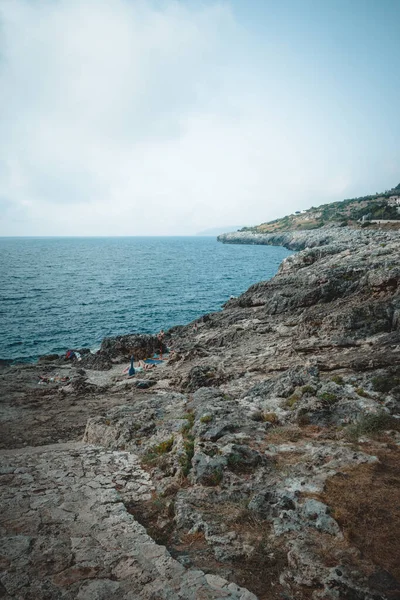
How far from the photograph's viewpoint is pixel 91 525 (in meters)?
6.94

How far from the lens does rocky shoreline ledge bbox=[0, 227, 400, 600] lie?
5371 millimetres

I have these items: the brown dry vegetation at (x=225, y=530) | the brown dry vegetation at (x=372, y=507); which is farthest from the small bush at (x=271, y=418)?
the brown dry vegetation at (x=225, y=530)

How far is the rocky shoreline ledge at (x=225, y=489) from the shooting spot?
5371 millimetres

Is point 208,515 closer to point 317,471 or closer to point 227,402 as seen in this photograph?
point 317,471

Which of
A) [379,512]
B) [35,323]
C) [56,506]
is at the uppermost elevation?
[379,512]

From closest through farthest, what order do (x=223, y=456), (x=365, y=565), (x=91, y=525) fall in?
(x=365, y=565)
(x=91, y=525)
(x=223, y=456)

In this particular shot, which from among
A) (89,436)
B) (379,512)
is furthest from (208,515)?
(89,436)

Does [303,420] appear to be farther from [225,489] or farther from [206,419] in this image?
[225,489]

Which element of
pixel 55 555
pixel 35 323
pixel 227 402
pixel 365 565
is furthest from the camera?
pixel 35 323

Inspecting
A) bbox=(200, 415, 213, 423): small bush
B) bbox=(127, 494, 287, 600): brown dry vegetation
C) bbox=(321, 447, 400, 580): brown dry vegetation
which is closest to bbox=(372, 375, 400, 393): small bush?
bbox=(321, 447, 400, 580): brown dry vegetation

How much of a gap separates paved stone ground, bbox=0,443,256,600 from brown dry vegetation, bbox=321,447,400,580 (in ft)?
7.86

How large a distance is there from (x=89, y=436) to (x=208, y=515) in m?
7.63

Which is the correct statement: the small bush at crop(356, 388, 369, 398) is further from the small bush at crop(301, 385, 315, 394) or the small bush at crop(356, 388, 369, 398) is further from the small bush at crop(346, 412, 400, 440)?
the small bush at crop(301, 385, 315, 394)

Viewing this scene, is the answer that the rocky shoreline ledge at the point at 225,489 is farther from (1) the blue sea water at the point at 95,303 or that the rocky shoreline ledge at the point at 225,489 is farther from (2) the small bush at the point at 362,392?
(1) the blue sea water at the point at 95,303
